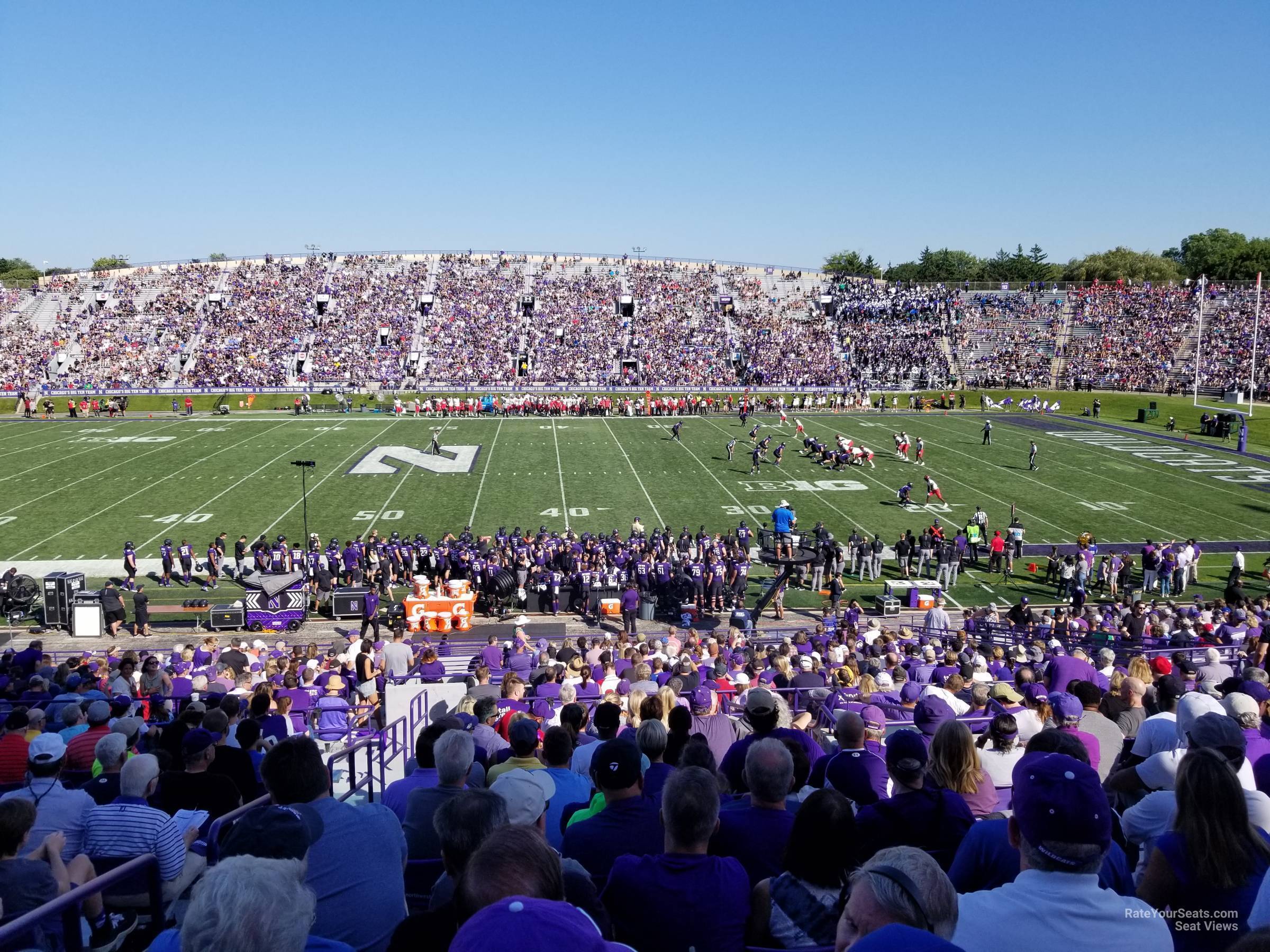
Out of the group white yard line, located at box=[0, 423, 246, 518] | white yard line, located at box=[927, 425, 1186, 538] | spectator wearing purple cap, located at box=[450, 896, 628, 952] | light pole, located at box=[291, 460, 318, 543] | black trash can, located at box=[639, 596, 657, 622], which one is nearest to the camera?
spectator wearing purple cap, located at box=[450, 896, 628, 952]

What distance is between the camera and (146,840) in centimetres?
493

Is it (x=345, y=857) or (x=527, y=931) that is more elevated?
(x=527, y=931)

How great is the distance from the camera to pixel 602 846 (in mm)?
4352

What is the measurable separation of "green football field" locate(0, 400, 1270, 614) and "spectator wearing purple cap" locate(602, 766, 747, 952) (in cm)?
2084

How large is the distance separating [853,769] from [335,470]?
1369 inches

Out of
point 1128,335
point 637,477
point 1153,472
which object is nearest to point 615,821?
point 637,477

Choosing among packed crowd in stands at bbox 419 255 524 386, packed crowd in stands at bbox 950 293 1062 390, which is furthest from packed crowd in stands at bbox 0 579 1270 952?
packed crowd in stands at bbox 950 293 1062 390

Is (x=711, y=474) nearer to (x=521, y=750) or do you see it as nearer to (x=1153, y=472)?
(x=1153, y=472)

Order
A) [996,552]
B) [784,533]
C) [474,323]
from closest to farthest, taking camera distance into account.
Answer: [784,533], [996,552], [474,323]

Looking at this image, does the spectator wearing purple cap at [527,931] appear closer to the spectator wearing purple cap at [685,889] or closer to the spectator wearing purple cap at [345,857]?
the spectator wearing purple cap at [685,889]

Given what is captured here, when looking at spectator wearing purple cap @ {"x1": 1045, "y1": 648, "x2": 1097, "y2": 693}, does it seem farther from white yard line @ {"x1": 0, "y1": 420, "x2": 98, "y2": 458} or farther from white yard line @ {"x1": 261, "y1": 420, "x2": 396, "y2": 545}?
white yard line @ {"x1": 0, "y1": 420, "x2": 98, "y2": 458}

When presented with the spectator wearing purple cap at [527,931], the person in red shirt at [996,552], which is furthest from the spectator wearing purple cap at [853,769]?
the person in red shirt at [996,552]

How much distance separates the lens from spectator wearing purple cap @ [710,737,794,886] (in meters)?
4.18
